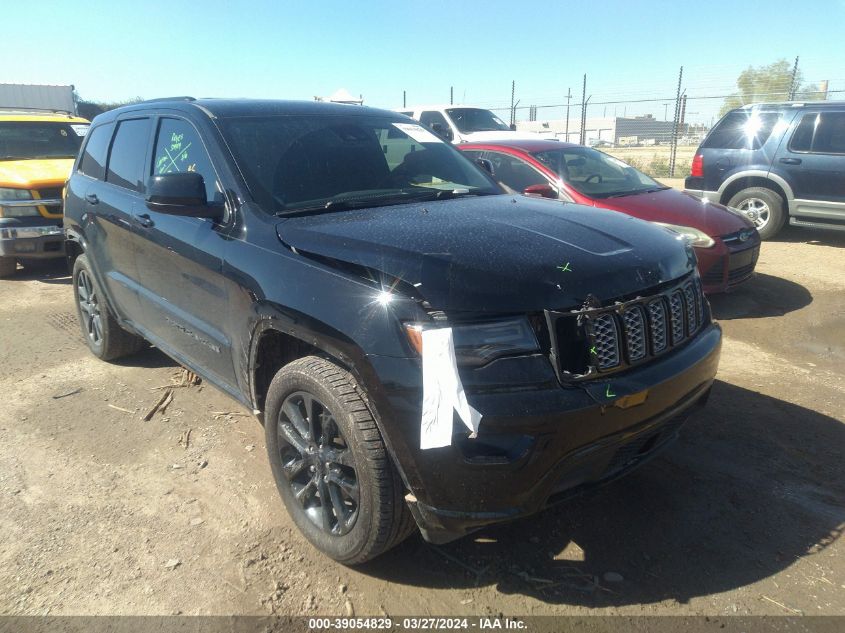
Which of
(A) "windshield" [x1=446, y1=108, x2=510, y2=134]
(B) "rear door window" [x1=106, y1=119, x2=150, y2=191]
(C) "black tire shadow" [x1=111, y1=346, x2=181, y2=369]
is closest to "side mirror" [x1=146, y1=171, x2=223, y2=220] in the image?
(B) "rear door window" [x1=106, y1=119, x2=150, y2=191]

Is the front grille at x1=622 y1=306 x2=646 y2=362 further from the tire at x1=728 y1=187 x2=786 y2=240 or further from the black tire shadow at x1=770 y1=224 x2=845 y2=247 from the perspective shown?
the black tire shadow at x1=770 y1=224 x2=845 y2=247

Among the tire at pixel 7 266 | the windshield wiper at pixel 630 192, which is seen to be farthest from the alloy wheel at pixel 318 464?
the tire at pixel 7 266

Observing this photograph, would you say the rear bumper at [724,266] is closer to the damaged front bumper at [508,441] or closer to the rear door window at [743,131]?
the rear door window at [743,131]

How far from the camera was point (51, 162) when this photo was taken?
8.08 m

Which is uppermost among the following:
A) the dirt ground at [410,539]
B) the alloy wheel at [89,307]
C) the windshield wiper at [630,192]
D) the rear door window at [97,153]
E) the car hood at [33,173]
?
the rear door window at [97,153]

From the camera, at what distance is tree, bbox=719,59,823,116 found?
1677 cm

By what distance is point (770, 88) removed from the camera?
2672 cm

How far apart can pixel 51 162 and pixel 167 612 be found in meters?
7.45

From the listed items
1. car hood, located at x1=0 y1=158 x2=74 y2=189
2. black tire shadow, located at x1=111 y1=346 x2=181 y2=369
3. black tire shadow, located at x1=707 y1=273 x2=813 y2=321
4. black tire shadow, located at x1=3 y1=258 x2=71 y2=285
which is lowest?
black tire shadow, located at x1=3 y1=258 x2=71 y2=285

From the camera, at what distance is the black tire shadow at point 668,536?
2516 mm

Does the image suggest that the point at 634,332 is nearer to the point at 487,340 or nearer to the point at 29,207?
the point at 487,340

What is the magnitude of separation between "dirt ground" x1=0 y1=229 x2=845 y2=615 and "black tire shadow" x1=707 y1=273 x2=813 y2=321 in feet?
5.14

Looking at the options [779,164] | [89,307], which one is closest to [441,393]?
[89,307]

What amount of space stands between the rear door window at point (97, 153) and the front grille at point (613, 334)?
11.8ft
